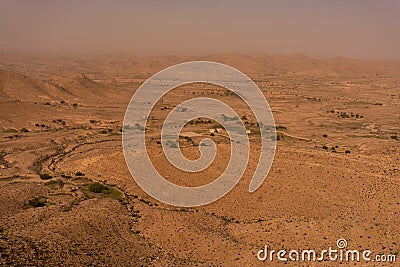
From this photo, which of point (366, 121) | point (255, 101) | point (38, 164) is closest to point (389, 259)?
point (38, 164)

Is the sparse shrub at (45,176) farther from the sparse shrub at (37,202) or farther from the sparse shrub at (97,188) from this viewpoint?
the sparse shrub at (37,202)

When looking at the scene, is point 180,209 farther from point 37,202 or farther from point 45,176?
point 45,176

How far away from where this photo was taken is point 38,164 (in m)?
40.6

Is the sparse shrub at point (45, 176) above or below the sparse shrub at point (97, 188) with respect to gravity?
above

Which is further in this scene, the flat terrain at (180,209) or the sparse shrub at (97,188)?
the sparse shrub at (97,188)

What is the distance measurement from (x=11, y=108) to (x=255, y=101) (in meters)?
49.4

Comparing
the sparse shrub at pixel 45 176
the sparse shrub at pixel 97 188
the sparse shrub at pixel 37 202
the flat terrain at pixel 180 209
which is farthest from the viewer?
the sparse shrub at pixel 45 176

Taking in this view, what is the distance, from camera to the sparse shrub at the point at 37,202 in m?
28.2

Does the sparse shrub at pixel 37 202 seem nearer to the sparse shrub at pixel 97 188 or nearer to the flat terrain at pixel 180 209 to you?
the flat terrain at pixel 180 209

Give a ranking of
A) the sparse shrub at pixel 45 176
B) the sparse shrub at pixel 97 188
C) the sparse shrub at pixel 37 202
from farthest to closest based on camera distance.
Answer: the sparse shrub at pixel 45 176, the sparse shrub at pixel 97 188, the sparse shrub at pixel 37 202

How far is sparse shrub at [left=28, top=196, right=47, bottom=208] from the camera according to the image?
28203 millimetres

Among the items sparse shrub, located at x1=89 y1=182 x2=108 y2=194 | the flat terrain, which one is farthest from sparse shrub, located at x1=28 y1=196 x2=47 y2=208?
sparse shrub, located at x1=89 y1=182 x2=108 y2=194

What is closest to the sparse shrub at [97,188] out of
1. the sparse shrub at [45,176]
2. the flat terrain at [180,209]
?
the flat terrain at [180,209]

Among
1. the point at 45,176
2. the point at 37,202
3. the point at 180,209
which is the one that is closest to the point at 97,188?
the point at 37,202
